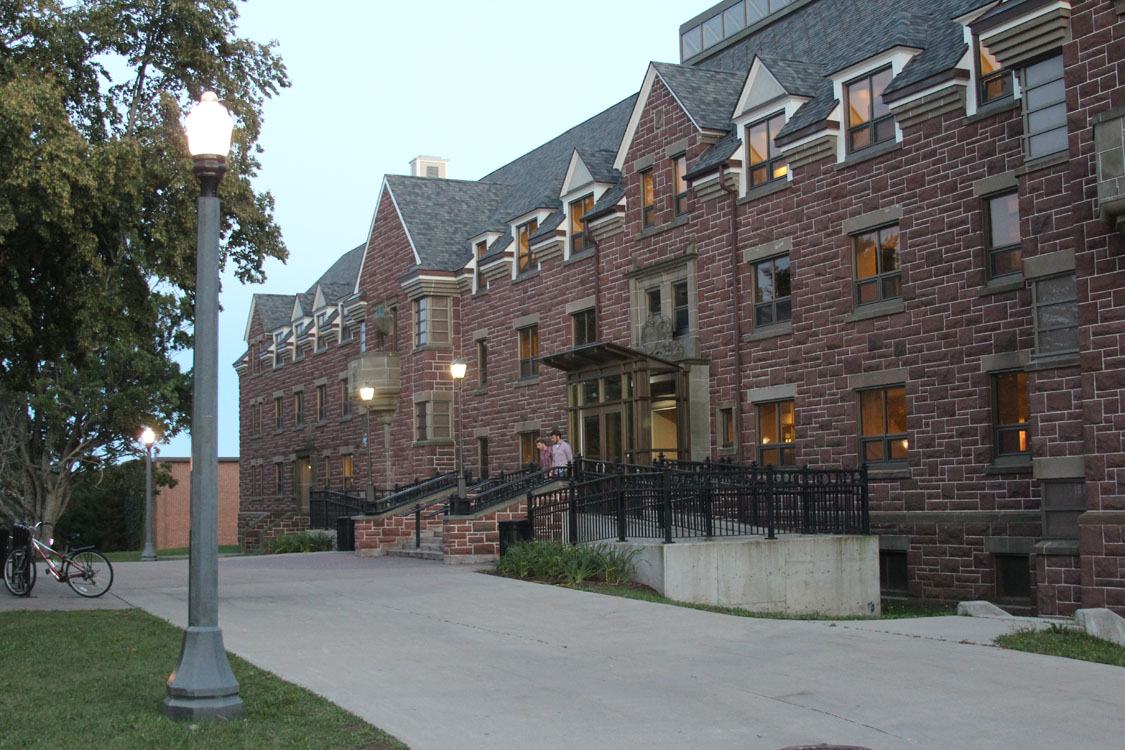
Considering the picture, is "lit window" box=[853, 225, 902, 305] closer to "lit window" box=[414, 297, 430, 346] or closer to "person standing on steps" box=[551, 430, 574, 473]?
"person standing on steps" box=[551, 430, 574, 473]

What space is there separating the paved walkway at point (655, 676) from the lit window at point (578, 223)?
54.2ft

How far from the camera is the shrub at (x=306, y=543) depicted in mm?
33438

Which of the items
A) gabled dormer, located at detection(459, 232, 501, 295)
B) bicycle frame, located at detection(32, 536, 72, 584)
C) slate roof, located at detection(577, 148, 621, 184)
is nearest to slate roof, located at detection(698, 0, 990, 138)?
slate roof, located at detection(577, 148, 621, 184)

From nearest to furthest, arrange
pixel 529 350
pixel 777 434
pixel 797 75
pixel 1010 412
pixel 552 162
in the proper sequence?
pixel 1010 412 < pixel 777 434 < pixel 797 75 < pixel 529 350 < pixel 552 162

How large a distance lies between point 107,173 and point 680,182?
14.9 meters

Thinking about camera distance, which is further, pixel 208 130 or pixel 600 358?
pixel 600 358

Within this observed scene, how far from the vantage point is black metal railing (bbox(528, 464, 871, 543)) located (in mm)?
17344

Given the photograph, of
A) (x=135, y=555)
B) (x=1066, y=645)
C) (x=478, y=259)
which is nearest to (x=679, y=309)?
(x=478, y=259)

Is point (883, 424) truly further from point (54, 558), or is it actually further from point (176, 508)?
point (176, 508)

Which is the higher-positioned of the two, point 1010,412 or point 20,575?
point 1010,412

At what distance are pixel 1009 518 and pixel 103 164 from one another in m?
14.6

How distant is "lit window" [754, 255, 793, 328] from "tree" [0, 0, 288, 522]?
411 inches

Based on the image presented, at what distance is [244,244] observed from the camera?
1764 cm

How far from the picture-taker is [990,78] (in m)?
19.2
